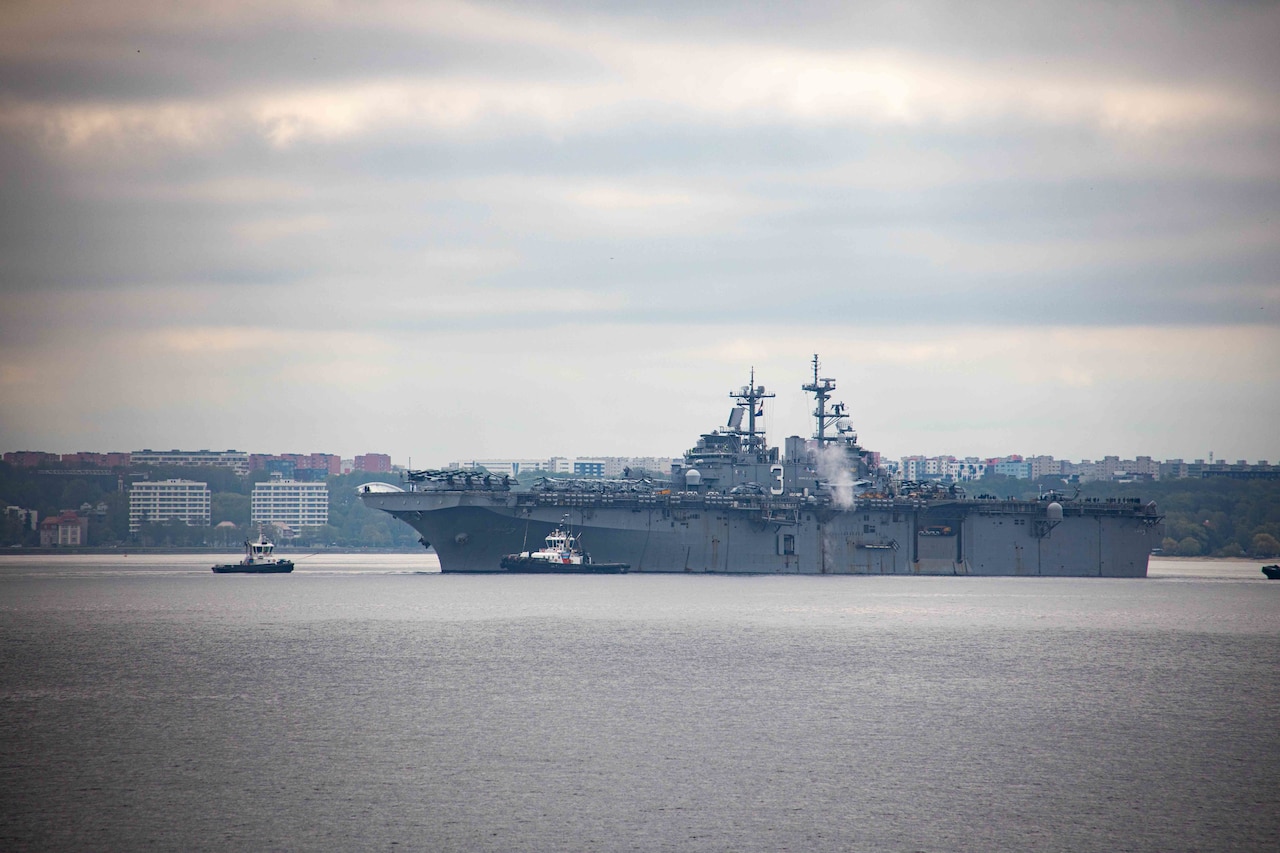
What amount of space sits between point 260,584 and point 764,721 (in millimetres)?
54394

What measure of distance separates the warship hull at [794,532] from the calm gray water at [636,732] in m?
14.9

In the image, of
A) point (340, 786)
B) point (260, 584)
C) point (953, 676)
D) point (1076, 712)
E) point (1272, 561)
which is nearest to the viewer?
point (340, 786)

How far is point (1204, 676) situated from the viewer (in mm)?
36062

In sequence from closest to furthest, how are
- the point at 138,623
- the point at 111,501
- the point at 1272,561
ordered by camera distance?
the point at 138,623
the point at 1272,561
the point at 111,501

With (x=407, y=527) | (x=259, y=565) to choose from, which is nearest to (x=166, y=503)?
(x=407, y=527)

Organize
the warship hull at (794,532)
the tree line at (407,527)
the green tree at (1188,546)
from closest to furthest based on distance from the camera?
the warship hull at (794,532)
the green tree at (1188,546)
the tree line at (407,527)

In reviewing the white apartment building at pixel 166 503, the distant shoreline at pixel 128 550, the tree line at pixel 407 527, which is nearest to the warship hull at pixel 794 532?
the tree line at pixel 407 527

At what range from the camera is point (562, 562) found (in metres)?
69.8

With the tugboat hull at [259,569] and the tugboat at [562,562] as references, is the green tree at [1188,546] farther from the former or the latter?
the tugboat hull at [259,569]

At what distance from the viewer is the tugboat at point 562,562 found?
69438 mm

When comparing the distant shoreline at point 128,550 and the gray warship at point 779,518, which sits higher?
the gray warship at point 779,518

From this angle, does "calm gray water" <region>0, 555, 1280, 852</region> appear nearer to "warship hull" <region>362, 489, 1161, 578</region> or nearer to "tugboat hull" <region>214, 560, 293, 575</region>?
"warship hull" <region>362, 489, 1161, 578</region>

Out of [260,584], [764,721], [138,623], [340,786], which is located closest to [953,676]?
[764,721]

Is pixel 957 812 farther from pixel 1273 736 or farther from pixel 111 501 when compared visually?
pixel 111 501
